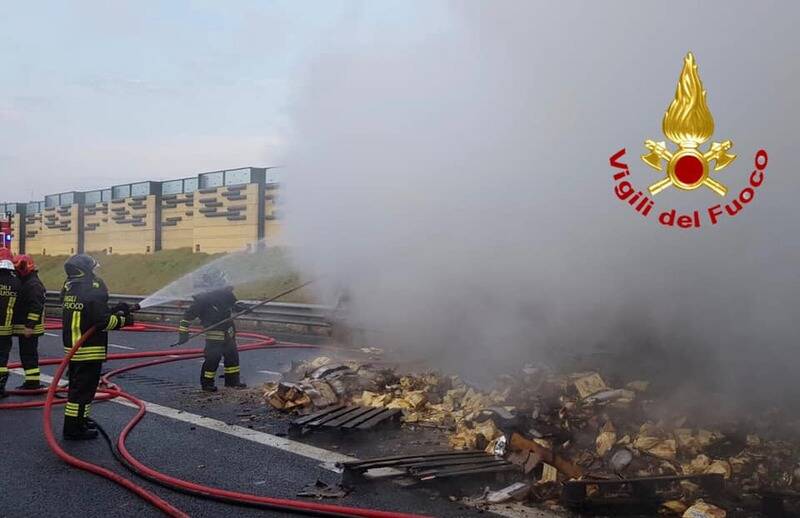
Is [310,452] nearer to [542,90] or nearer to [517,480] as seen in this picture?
[517,480]

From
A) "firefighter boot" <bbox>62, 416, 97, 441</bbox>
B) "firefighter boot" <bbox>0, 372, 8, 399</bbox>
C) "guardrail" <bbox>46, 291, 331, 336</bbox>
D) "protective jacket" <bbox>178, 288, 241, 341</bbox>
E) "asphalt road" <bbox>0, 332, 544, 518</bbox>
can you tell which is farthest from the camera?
"guardrail" <bbox>46, 291, 331, 336</bbox>

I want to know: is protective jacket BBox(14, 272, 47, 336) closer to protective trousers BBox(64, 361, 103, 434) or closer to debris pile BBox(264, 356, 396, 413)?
protective trousers BBox(64, 361, 103, 434)

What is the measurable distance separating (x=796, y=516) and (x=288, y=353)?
744cm

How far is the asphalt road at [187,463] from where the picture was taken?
3.69m

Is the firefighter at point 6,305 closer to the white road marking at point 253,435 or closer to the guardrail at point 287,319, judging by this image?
the white road marking at point 253,435

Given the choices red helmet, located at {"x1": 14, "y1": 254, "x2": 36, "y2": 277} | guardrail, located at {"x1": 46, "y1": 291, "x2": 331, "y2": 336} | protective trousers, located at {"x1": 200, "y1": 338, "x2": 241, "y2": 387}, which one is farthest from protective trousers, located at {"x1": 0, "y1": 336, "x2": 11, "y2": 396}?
guardrail, located at {"x1": 46, "y1": 291, "x2": 331, "y2": 336}

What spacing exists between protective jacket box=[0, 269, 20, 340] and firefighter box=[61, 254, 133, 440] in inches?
74.8

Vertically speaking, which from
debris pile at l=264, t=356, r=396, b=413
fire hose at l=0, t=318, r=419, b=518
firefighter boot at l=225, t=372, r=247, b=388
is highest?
debris pile at l=264, t=356, r=396, b=413

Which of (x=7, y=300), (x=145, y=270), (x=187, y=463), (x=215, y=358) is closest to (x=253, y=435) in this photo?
(x=187, y=463)

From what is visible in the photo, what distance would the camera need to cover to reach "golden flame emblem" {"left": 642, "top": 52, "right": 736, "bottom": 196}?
3738 mm

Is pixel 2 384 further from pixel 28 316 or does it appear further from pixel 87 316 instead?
pixel 87 316

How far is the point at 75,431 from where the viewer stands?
5.08 metres

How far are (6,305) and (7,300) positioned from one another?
5cm

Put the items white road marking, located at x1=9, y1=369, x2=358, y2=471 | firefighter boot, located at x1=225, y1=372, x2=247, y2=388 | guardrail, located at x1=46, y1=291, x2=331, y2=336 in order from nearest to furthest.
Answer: white road marking, located at x1=9, y1=369, x2=358, y2=471, firefighter boot, located at x1=225, y1=372, x2=247, y2=388, guardrail, located at x1=46, y1=291, x2=331, y2=336
